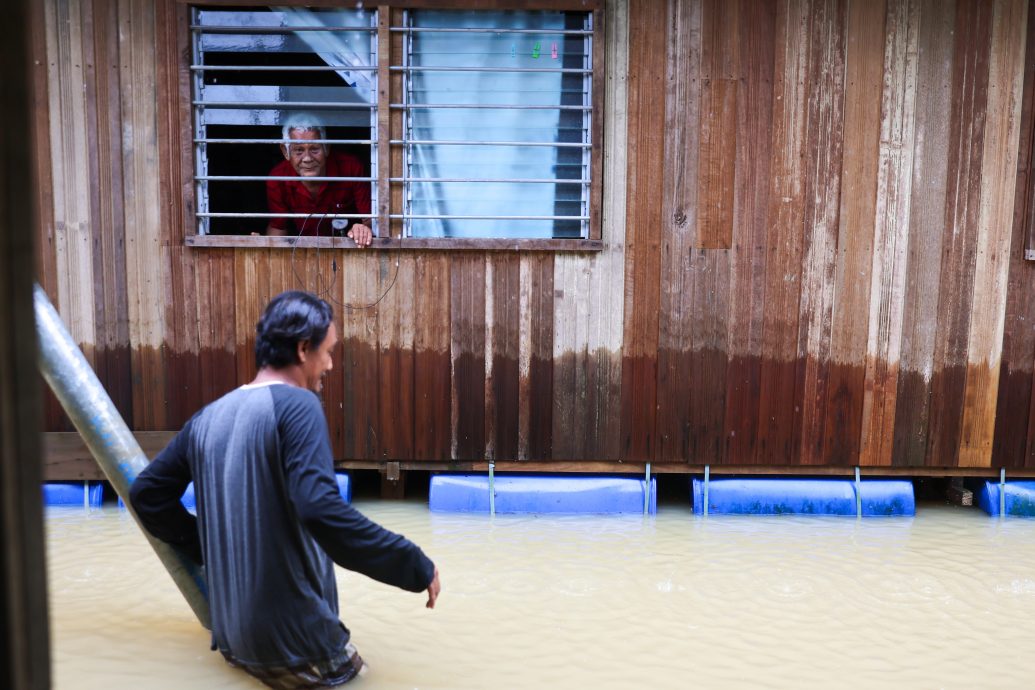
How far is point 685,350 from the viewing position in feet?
17.7

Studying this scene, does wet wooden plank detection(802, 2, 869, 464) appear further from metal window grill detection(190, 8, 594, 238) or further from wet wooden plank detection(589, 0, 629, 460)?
metal window grill detection(190, 8, 594, 238)

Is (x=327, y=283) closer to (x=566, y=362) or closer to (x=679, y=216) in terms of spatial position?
(x=566, y=362)

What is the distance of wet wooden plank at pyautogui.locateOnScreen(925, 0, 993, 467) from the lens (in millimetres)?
5176

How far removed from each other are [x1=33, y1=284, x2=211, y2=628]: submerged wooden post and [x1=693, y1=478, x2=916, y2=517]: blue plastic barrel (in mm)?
3731

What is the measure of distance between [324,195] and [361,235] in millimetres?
450

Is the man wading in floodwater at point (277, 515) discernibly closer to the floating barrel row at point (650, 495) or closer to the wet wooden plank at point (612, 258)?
the floating barrel row at point (650, 495)

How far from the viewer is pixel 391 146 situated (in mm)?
5293

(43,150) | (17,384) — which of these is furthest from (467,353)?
(17,384)

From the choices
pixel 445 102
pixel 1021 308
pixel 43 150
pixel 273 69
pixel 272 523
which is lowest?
pixel 272 523

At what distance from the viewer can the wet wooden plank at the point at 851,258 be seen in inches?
204

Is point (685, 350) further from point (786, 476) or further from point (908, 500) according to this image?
point (908, 500)

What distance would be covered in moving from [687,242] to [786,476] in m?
1.87

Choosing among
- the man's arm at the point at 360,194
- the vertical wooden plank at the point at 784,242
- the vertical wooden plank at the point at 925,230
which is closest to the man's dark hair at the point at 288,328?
the man's arm at the point at 360,194

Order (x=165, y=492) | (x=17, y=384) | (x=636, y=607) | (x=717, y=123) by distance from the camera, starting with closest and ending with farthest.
Result: (x=17, y=384) → (x=165, y=492) → (x=636, y=607) → (x=717, y=123)
